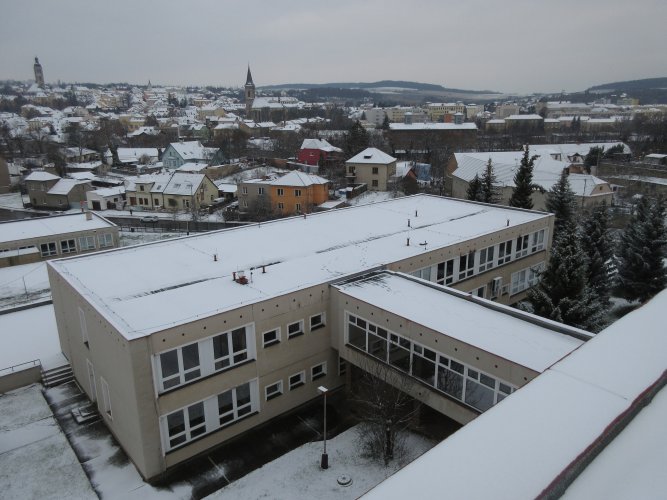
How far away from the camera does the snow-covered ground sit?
42.1 ft

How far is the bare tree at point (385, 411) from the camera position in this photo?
1354 cm

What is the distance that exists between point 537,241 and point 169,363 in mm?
19086

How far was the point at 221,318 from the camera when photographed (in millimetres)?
13898

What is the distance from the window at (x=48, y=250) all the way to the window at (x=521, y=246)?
30.4m

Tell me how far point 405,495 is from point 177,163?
274ft

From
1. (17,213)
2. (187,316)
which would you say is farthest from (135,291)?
(17,213)

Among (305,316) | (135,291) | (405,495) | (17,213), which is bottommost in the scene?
(17,213)

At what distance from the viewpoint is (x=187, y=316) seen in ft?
45.4

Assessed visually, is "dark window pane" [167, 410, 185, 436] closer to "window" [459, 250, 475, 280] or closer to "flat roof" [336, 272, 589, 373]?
"flat roof" [336, 272, 589, 373]

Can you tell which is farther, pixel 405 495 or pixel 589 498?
pixel 405 495

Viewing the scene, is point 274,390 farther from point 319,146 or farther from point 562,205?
point 319,146

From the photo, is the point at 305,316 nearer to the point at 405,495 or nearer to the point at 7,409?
the point at 7,409

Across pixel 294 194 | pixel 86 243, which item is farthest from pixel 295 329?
pixel 294 194

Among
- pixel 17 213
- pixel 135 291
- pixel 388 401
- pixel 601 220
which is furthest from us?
pixel 17 213
